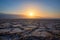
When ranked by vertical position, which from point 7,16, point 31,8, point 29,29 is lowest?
point 29,29

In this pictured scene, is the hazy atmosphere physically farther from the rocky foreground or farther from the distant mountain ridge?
→ the rocky foreground

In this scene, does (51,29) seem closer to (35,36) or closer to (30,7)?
(35,36)

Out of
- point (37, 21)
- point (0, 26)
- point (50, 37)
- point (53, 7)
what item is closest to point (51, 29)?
point (50, 37)

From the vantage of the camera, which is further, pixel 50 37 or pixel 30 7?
pixel 30 7

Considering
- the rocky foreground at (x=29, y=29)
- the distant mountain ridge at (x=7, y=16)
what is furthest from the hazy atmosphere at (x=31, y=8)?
the rocky foreground at (x=29, y=29)

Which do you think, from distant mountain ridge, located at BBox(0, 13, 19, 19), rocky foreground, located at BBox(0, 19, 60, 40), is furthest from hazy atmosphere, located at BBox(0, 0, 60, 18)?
rocky foreground, located at BBox(0, 19, 60, 40)

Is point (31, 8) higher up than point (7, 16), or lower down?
higher up

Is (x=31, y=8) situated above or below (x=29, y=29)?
above

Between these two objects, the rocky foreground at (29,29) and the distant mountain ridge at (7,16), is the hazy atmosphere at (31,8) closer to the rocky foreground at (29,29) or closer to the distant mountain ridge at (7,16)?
the distant mountain ridge at (7,16)
